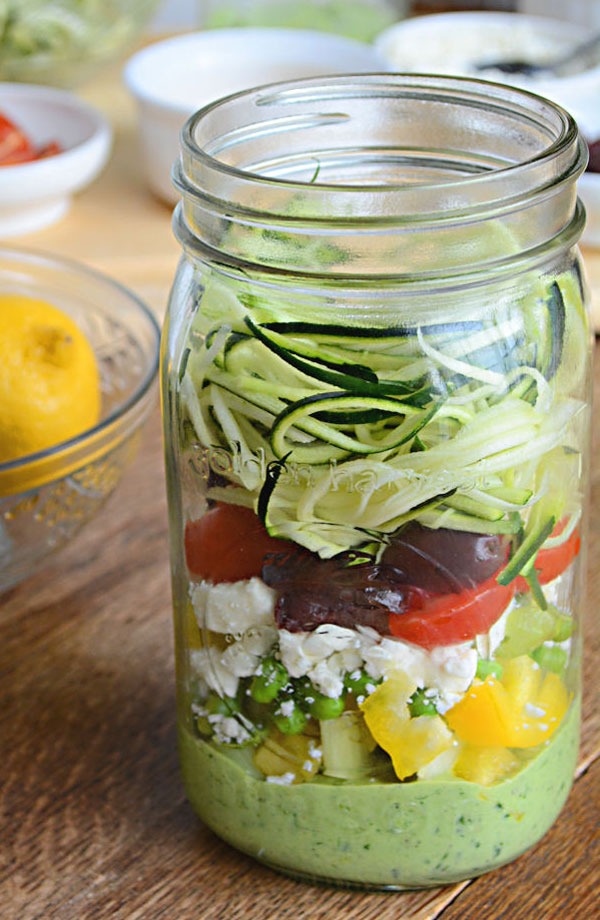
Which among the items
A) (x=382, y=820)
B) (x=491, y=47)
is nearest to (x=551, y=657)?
(x=382, y=820)

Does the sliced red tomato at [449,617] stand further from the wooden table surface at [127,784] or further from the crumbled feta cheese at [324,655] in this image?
the wooden table surface at [127,784]

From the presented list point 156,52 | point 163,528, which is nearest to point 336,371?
point 163,528

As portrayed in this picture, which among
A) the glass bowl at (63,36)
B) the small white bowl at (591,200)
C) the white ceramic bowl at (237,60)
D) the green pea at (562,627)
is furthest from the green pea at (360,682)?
the glass bowl at (63,36)

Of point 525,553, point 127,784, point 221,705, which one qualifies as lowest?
point 127,784

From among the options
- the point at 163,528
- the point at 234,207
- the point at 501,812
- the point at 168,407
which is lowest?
the point at 163,528

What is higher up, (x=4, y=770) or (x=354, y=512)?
(x=354, y=512)

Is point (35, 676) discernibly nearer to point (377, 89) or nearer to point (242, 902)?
point (242, 902)

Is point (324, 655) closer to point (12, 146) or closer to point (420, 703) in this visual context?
point (420, 703)
